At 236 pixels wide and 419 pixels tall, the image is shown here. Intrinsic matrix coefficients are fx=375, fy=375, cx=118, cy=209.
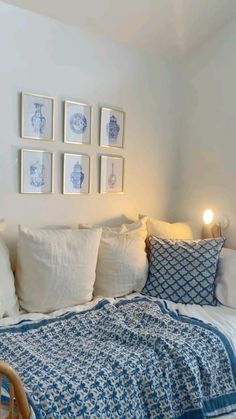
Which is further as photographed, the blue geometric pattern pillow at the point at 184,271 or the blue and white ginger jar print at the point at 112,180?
the blue and white ginger jar print at the point at 112,180

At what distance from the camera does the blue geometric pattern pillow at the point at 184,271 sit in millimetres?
2135

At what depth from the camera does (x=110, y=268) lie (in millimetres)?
2162

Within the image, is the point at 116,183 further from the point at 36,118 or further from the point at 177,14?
the point at 177,14

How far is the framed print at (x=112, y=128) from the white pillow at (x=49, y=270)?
77cm

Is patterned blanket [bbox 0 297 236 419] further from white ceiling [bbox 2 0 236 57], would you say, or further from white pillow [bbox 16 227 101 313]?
white ceiling [bbox 2 0 236 57]

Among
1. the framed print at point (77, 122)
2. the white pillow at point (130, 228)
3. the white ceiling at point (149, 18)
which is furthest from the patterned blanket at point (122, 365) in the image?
the white ceiling at point (149, 18)

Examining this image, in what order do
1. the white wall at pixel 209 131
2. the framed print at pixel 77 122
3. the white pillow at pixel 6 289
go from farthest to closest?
the white wall at pixel 209 131
the framed print at pixel 77 122
the white pillow at pixel 6 289

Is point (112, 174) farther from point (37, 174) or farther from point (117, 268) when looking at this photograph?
point (117, 268)

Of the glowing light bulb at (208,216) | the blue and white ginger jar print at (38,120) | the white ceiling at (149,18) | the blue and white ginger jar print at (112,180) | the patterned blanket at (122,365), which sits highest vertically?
the white ceiling at (149,18)

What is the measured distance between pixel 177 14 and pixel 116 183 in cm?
115

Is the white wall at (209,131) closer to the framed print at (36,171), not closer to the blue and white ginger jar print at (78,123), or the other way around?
the blue and white ginger jar print at (78,123)

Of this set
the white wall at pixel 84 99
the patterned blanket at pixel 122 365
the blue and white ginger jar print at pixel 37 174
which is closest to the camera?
the patterned blanket at pixel 122 365

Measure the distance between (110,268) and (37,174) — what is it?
681mm

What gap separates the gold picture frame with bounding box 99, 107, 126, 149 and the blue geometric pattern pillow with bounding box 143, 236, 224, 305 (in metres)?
0.74
